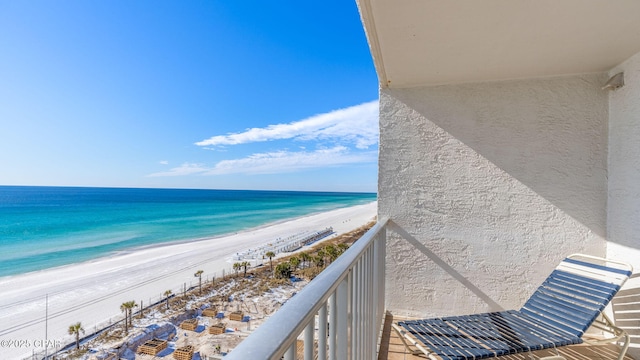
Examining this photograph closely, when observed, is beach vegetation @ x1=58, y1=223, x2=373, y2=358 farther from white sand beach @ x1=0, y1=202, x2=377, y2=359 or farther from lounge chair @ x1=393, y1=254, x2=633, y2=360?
lounge chair @ x1=393, y1=254, x2=633, y2=360

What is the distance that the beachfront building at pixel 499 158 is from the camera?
1.98 meters

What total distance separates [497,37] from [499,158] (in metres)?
1.15

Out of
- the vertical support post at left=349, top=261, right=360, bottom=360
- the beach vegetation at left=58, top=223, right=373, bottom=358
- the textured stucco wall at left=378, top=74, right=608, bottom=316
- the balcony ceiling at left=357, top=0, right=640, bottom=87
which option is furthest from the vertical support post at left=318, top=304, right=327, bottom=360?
the beach vegetation at left=58, top=223, right=373, bottom=358

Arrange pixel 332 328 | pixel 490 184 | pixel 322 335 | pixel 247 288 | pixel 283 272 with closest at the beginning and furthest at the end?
pixel 322 335, pixel 332 328, pixel 490 184, pixel 247 288, pixel 283 272

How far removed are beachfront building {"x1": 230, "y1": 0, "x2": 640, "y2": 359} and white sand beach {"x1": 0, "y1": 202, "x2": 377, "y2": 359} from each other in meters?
11.3

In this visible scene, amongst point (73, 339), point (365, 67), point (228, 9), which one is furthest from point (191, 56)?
point (73, 339)

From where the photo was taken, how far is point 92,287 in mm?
12922

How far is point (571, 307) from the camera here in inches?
77.0

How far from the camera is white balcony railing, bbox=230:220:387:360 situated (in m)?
0.41

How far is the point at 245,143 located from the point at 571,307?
1666 inches

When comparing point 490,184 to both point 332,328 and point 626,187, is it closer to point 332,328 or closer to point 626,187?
point 626,187

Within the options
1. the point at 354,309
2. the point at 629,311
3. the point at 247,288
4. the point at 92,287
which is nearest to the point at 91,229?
the point at 92,287

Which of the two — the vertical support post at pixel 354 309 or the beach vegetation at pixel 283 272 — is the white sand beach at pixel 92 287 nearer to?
the beach vegetation at pixel 283 272

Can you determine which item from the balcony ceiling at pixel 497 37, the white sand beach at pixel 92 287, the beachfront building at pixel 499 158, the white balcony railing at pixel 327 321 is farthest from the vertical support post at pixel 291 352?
the white sand beach at pixel 92 287
